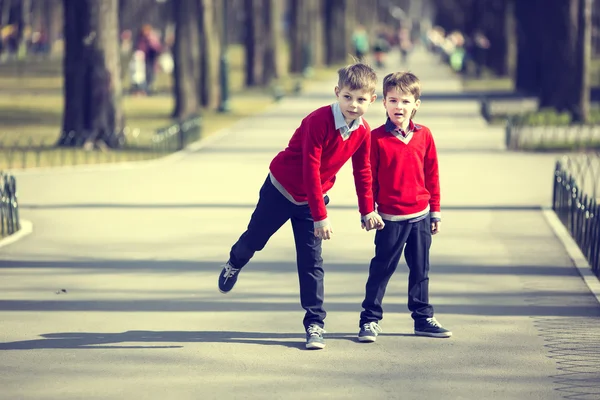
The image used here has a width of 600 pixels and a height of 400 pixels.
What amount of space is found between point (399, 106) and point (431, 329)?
137 cm

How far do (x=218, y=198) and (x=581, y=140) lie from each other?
31.9 ft

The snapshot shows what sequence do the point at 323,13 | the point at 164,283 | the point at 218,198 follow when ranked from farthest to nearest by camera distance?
the point at 323,13
the point at 218,198
the point at 164,283

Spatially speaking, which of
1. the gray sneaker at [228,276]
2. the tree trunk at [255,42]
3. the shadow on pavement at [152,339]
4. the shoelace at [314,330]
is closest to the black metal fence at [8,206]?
the shadow on pavement at [152,339]

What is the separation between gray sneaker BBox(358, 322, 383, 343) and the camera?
7.88 metres

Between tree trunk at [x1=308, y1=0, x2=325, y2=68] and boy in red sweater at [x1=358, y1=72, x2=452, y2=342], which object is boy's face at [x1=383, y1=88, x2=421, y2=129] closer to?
boy in red sweater at [x1=358, y1=72, x2=452, y2=342]

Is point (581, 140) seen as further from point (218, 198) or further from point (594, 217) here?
point (594, 217)

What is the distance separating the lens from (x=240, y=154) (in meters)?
21.2

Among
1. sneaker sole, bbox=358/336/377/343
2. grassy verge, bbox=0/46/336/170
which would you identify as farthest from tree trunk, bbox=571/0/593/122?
sneaker sole, bbox=358/336/377/343

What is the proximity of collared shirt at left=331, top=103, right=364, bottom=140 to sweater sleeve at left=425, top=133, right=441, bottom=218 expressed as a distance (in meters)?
0.57

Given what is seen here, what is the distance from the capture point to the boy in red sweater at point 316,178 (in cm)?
748

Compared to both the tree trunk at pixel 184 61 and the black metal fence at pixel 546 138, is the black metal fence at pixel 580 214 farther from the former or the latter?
the tree trunk at pixel 184 61

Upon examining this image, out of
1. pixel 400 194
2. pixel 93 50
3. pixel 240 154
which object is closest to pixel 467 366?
pixel 400 194

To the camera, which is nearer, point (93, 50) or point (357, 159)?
point (357, 159)

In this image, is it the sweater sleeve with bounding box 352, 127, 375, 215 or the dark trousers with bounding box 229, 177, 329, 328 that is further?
the dark trousers with bounding box 229, 177, 329, 328
